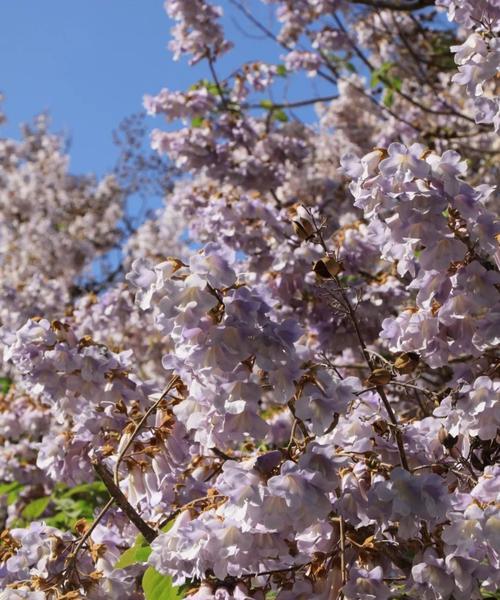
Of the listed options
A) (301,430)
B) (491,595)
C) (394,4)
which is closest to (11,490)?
(301,430)

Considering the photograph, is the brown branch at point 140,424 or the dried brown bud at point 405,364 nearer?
the dried brown bud at point 405,364

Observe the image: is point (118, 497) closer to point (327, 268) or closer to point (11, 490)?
point (327, 268)

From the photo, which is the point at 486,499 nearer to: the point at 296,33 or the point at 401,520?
the point at 401,520

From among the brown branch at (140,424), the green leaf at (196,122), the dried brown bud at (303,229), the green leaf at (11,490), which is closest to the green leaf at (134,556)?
the brown branch at (140,424)

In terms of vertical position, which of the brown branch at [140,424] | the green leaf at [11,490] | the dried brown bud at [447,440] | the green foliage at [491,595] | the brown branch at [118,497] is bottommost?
the green foliage at [491,595]

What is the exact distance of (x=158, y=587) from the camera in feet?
5.74

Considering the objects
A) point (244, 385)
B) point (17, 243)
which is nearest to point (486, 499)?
point (244, 385)

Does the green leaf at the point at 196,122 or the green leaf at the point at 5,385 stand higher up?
the green leaf at the point at 196,122

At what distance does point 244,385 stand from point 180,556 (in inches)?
14.3

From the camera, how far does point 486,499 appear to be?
58.5 inches

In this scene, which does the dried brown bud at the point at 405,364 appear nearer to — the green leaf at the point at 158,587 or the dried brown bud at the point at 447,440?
the dried brown bud at the point at 447,440

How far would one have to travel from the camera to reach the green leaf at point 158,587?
1732 mm

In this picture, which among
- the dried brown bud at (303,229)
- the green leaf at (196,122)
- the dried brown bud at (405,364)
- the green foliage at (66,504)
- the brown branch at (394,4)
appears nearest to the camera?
the dried brown bud at (405,364)

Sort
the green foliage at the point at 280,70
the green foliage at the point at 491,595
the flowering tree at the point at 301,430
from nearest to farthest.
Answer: the flowering tree at the point at 301,430 < the green foliage at the point at 491,595 < the green foliage at the point at 280,70
